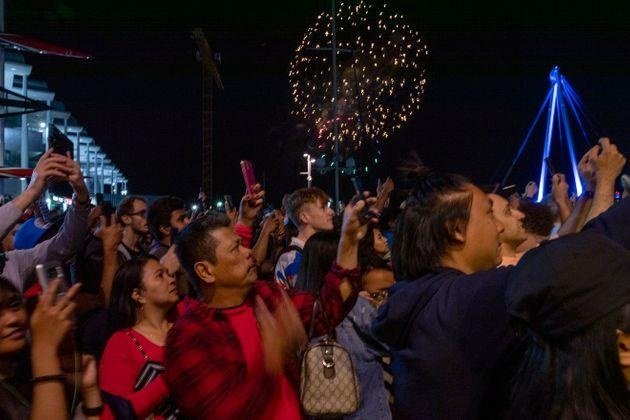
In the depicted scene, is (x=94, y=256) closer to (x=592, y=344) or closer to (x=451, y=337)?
(x=451, y=337)

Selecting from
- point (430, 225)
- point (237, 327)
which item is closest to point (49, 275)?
point (237, 327)

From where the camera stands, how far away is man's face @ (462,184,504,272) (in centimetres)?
252

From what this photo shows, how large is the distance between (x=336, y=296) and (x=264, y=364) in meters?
0.57

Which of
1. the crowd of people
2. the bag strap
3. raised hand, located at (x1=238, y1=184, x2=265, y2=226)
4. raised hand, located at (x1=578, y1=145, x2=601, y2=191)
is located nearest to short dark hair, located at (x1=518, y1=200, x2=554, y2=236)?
the crowd of people

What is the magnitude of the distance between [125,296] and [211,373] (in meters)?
1.41

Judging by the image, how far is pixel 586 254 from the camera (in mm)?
1678

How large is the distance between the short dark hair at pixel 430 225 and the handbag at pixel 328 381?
1.17m

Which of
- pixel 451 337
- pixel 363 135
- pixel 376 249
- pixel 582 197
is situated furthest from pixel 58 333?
pixel 363 135

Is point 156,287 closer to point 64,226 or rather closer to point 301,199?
point 64,226

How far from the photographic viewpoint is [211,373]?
9.71ft

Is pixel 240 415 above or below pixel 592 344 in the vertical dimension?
below

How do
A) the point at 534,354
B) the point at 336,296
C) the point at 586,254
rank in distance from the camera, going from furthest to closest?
the point at 336,296 → the point at 534,354 → the point at 586,254

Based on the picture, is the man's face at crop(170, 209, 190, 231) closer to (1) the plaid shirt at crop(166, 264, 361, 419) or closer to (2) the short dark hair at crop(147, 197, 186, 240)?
(2) the short dark hair at crop(147, 197, 186, 240)

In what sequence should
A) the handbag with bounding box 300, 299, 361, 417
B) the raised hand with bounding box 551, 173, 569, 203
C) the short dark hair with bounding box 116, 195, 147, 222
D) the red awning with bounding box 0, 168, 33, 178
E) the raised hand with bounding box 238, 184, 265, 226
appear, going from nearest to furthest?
1. the handbag with bounding box 300, 299, 361, 417
2. the raised hand with bounding box 238, 184, 265, 226
3. the raised hand with bounding box 551, 173, 569, 203
4. the short dark hair with bounding box 116, 195, 147, 222
5. the red awning with bounding box 0, 168, 33, 178
